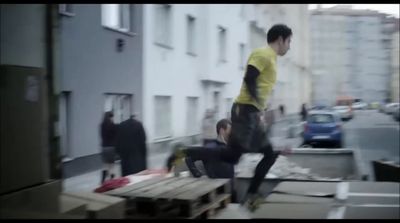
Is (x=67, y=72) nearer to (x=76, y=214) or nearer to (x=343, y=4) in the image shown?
(x=76, y=214)

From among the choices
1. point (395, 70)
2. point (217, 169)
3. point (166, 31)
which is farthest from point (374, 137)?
point (217, 169)

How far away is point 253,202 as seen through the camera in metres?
3.10

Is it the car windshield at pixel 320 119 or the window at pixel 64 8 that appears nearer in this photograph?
the window at pixel 64 8

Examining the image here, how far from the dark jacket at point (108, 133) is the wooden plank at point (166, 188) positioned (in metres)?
3.66

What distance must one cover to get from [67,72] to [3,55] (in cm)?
639

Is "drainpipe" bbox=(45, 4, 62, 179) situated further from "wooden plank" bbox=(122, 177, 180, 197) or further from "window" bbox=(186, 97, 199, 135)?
"window" bbox=(186, 97, 199, 135)

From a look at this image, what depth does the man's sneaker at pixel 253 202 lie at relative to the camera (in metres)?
3.02

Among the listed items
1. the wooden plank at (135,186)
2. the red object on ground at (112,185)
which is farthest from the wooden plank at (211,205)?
the red object on ground at (112,185)

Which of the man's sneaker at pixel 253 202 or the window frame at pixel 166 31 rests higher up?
the window frame at pixel 166 31

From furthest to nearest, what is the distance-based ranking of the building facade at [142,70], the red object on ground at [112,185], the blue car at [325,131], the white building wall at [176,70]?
the blue car at [325,131], the white building wall at [176,70], the building facade at [142,70], the red object on ground at [112,185]

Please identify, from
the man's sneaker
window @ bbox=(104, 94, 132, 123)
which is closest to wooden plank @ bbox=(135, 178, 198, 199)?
the man's sneaker

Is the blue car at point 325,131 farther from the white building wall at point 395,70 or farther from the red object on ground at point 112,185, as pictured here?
the red object on ground at point 112,185

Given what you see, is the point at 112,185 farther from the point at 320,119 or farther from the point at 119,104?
the point at 320,119

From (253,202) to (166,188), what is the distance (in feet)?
1.65
